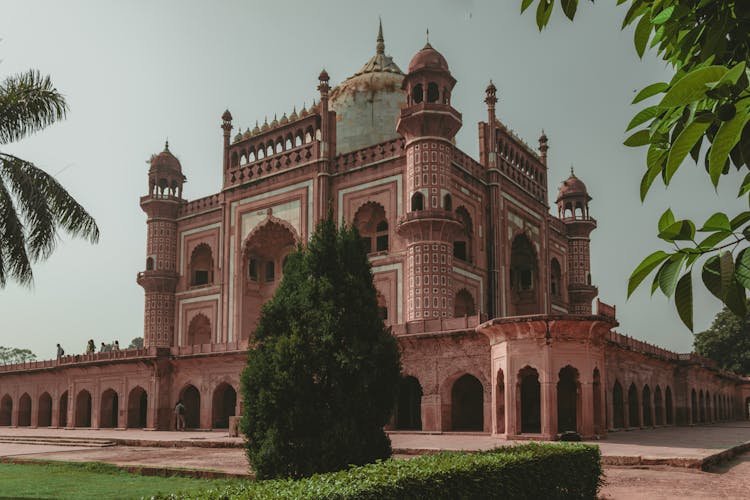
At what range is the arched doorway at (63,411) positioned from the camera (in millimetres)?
30109

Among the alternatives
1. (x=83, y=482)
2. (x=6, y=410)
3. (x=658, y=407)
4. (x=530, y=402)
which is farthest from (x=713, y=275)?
(x=6, y=410)

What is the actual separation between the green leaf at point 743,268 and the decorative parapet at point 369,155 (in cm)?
2432

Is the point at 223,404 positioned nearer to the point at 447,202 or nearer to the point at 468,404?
the point at 468,404

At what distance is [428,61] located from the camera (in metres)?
24.7

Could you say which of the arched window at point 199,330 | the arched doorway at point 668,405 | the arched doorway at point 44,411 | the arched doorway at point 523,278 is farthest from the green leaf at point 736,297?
the arched doorway at point 44,411

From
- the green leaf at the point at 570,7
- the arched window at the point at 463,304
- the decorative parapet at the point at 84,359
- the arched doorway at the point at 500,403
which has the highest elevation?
the arched window at the point at 463,304

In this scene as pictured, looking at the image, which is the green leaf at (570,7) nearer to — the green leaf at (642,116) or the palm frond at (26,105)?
the green leaf at (642,116)

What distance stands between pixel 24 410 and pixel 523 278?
2205cm

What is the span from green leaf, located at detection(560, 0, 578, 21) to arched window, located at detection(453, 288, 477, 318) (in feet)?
78.4

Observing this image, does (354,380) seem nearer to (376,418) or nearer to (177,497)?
(376,418)

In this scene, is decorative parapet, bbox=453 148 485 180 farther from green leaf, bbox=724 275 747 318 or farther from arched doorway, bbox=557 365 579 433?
green leaf, bbox=724 275 747 318

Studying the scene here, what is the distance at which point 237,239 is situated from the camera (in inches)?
1187

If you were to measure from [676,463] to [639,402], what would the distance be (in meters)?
11.9

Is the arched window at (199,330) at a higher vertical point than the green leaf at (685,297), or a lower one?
higher
